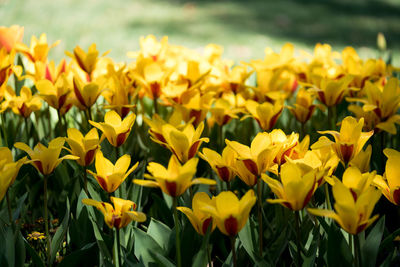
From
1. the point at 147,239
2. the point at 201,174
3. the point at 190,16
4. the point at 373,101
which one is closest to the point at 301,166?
the point at 147,239

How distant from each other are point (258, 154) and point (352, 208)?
0.29m

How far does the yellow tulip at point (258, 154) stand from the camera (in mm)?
1248

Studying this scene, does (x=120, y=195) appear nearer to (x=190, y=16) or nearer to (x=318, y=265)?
(x=318, y=265)

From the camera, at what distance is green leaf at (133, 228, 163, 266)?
4.09ft

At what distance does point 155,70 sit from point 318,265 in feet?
3.47

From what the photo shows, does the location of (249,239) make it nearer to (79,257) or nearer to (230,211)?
(230,211)

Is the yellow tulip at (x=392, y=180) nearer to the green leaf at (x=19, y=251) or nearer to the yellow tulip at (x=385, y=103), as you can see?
the yellow tulip at (x=385, y=103)

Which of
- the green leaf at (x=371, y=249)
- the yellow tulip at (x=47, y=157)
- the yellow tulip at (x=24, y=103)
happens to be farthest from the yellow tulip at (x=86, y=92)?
the green leaf at (x=371, y=249)

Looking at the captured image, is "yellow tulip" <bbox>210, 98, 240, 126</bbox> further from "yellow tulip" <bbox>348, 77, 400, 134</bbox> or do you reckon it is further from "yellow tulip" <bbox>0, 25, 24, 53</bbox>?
"yellow tulip" <bbox>0, 25, 24, 53</bbox>

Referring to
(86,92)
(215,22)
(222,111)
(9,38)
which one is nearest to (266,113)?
(222,111)

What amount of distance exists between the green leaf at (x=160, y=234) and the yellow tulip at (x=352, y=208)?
0.48 meters

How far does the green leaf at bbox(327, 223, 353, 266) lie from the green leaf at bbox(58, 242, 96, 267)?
62 centimetres

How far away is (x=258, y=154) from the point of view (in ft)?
4.12

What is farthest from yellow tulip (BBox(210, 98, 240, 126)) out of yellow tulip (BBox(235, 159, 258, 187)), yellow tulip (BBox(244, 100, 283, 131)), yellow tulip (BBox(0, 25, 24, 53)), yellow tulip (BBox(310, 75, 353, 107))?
yellow tulip (BBox(0, 25, 24, 53))
